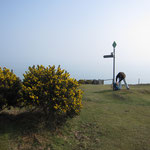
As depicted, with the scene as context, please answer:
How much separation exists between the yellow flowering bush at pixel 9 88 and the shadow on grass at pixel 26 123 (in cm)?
59

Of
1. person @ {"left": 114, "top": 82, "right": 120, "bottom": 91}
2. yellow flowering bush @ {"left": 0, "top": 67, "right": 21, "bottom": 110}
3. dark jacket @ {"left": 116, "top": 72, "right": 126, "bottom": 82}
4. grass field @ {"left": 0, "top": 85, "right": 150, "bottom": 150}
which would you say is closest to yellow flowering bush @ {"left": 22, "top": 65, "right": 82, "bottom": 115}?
yellow flowering bush @ {"left": 0, "top": 67, "right": 21, "bottom": 110}

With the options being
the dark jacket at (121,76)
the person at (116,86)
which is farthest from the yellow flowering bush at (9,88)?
the dark jacket at (121,76)

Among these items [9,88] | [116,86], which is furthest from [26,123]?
[116,86]

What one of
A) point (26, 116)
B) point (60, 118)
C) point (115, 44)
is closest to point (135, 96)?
point (115, 44)

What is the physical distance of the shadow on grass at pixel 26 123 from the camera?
222 inches

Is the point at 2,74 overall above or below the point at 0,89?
above

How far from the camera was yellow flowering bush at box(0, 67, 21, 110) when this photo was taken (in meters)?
5.90

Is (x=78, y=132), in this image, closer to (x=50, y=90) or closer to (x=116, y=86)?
(x=50, y=90)

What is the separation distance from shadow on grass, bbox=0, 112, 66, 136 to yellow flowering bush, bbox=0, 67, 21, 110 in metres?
0.59

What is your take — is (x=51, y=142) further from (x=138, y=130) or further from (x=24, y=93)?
(x=138, y=130)

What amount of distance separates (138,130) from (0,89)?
17.6 ft

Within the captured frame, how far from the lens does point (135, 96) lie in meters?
11.8

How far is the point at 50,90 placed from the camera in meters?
5.98

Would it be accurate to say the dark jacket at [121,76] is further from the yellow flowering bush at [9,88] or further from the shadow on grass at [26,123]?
the yellow flowering bush at [9,88]
